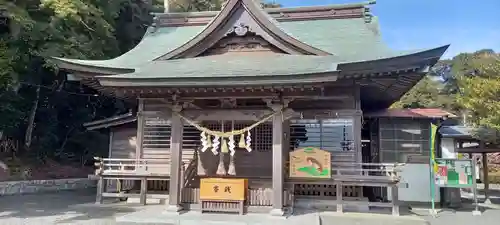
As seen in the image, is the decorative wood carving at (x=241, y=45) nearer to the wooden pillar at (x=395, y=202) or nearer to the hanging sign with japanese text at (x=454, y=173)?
the wooden pillar at (x=395, y=202)

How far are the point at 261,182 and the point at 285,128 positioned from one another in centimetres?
202

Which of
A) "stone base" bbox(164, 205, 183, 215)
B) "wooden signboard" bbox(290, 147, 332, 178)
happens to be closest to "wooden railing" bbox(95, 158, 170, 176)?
"stone base" bbox(164, 205, 183, 215)

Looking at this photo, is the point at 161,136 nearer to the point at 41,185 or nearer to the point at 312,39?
the point at 312,39

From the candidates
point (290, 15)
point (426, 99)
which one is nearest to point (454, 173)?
point (290, 15)

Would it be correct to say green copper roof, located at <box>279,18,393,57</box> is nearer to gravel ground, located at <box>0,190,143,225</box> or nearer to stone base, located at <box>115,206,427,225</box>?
stone base, located at <box>115,206,427,225</box>

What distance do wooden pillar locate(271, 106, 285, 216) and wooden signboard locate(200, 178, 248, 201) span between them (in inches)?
31.2

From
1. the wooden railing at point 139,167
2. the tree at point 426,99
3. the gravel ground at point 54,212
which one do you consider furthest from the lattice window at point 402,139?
the tree at point 426,99

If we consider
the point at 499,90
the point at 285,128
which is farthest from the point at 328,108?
the point at 499,90

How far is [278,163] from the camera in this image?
880 centimetres

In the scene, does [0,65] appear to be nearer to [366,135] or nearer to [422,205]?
[366,135]

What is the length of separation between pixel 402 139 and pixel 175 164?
7348 millimetres

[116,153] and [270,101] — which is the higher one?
[270,101]

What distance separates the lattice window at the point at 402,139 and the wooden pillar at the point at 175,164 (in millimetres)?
6693

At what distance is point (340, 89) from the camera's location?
10602 millimetres
